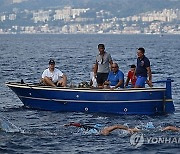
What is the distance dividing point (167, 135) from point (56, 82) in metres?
6.89

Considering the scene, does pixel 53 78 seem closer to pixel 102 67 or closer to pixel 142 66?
pixel 102 67

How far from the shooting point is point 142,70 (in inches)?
989

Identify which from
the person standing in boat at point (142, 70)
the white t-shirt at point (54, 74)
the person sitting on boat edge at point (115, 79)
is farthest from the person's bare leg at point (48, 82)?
the person standing in boat at point (142, 70)

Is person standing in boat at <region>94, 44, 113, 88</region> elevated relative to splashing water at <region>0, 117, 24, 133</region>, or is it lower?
elevated

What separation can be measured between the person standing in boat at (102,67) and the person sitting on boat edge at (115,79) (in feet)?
1.44

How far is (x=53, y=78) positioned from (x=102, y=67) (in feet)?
6.07

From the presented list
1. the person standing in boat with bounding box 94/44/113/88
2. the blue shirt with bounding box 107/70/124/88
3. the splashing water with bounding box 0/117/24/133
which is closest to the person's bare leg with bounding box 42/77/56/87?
the person standing in boat with bounding box 94/44/113/88

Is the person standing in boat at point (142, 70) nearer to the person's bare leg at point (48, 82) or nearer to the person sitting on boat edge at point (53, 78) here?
the person sitting on boat edge at point (53, 78)

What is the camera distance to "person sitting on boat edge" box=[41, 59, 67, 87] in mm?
26141

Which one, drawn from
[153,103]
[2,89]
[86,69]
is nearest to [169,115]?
[153,103]

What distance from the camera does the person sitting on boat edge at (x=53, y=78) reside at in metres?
26.1

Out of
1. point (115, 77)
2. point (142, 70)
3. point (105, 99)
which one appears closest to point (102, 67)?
point (115, 77)

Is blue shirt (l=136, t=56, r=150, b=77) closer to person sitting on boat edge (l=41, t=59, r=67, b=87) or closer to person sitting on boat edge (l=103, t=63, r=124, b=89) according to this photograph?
person sitting on boat edge (l=103, t=63, r=124, b=89)

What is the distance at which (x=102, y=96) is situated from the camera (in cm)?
2552
